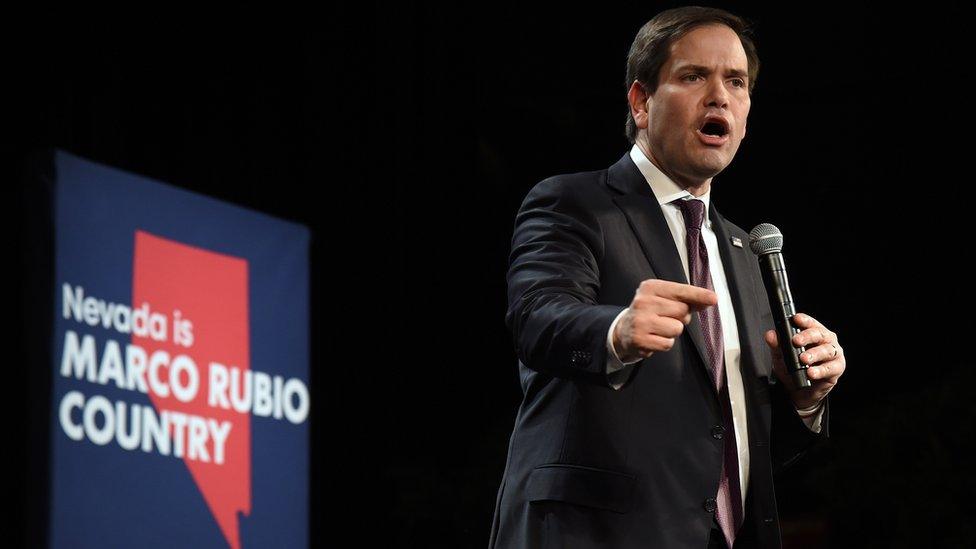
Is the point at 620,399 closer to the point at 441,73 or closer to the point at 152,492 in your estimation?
the point at 152,492

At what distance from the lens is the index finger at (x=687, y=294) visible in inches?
54.7

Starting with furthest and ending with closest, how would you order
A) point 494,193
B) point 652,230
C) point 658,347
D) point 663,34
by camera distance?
point 494,193 < point 663,34 < point 652,230 < point 658,347

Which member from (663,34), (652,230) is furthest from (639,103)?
(652,230)

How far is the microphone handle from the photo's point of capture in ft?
5.26

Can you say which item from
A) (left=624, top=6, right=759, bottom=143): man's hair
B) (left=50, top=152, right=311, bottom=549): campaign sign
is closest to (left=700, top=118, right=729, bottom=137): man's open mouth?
(left=624, top=6, right=759, bottom=143): man's hair

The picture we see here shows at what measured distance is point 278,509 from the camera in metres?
4.41

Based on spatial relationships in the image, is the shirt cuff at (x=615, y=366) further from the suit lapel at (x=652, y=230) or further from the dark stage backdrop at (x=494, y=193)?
the dark stage backdrop at (x=494, y=193)

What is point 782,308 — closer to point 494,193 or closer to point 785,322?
point 785,322

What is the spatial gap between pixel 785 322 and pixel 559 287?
0.31m

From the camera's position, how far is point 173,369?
3.97m

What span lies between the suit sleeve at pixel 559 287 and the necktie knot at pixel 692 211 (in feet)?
0.54

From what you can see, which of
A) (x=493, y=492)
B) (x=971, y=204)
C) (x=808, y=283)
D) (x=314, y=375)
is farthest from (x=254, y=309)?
(x=971, y=204)

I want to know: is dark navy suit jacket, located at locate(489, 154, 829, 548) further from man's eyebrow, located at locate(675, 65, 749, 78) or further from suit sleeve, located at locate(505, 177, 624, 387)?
man's eyebrow, located at locate(675, 65, 749, 78)

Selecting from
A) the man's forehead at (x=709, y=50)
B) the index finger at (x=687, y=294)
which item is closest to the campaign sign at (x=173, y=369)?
the man's forehead at (x=709, y=50)
